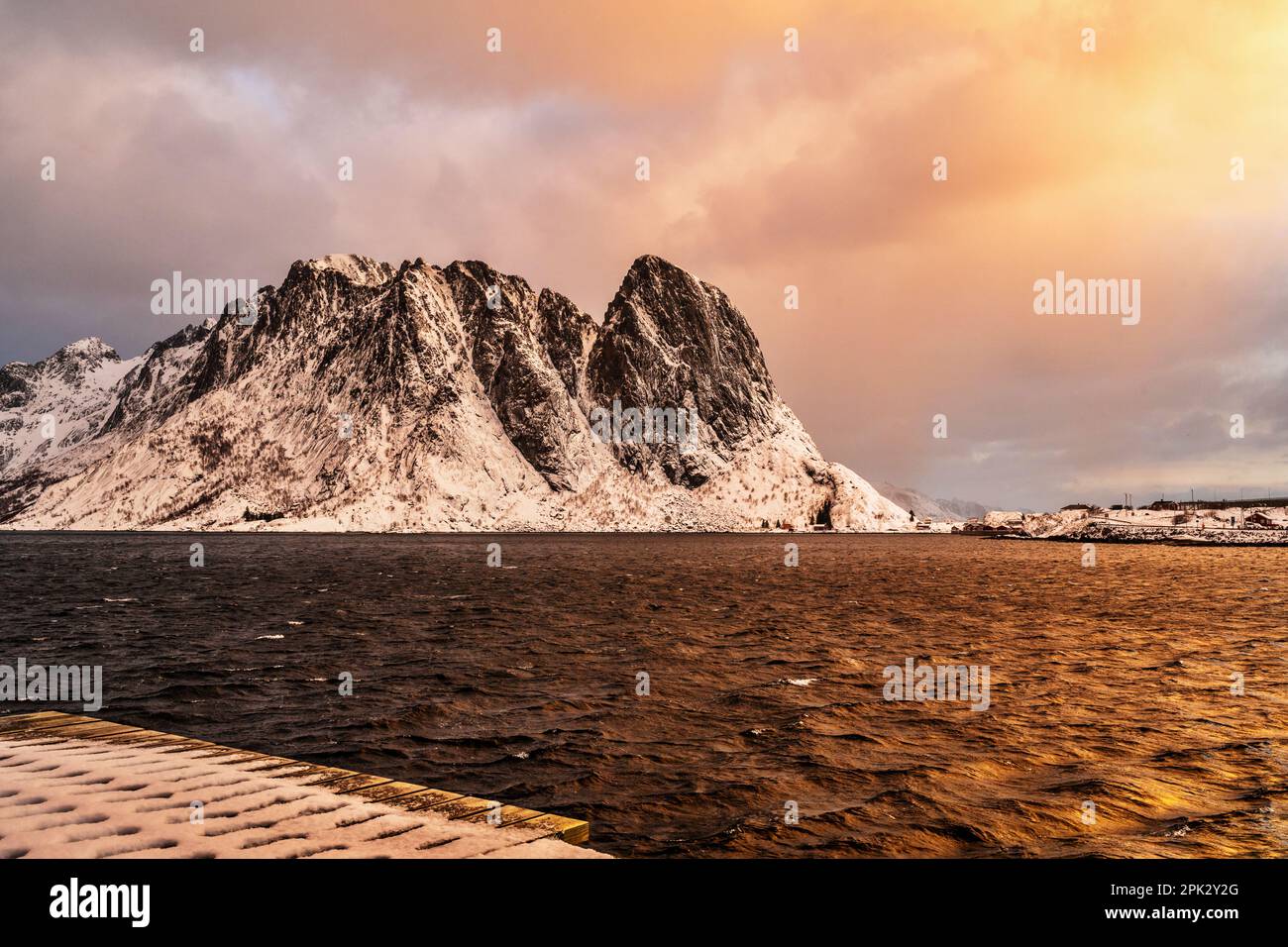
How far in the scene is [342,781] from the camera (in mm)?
10789

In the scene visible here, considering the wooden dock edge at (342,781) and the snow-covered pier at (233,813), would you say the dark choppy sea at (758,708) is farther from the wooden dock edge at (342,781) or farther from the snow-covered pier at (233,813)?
the snow-covered pier at (233,813)

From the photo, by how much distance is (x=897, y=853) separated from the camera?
1076 cm

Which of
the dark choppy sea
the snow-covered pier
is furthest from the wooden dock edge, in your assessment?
the dark choppy sea

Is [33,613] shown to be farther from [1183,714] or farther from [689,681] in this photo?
[1183,714]

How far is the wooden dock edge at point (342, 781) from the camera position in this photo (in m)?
9.57

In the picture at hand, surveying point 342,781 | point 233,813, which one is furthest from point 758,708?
point 233,813

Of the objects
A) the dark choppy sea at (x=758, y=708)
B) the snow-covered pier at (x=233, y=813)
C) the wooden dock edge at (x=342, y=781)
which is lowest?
the dark choppy sea at (x=758, y=708)

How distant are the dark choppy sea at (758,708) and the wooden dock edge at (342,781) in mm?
1957

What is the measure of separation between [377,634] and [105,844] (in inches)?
1074

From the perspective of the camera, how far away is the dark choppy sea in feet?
39.6

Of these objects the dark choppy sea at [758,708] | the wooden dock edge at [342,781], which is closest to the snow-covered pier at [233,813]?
the wooden dock edge at [342,781]

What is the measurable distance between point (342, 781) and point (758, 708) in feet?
38.7
